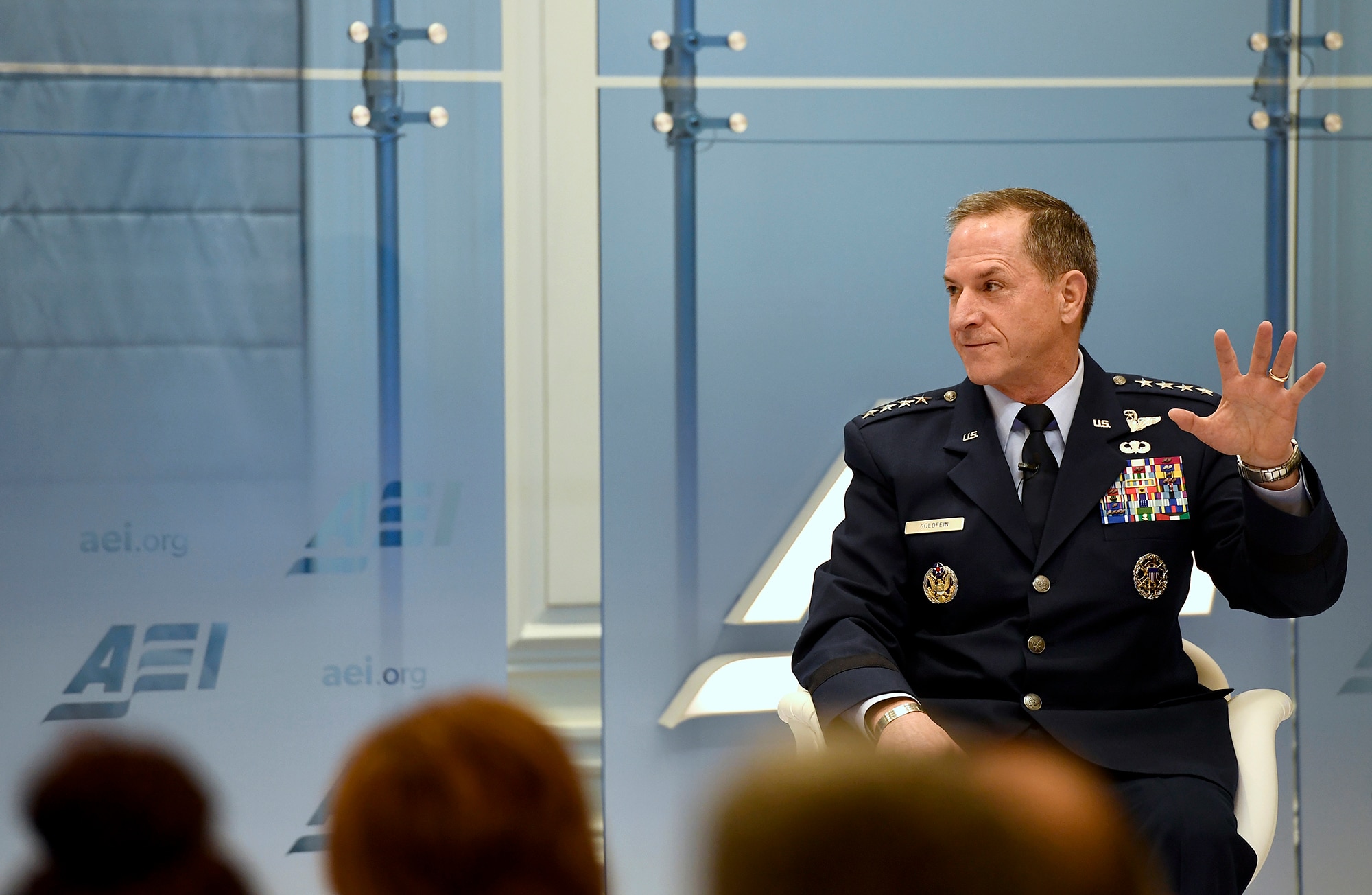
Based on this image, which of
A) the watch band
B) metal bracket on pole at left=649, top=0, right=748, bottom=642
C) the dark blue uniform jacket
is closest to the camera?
the watch band

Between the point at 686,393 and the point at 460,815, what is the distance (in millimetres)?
2285

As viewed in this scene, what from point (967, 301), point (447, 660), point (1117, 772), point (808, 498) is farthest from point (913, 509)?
point (447, 660)

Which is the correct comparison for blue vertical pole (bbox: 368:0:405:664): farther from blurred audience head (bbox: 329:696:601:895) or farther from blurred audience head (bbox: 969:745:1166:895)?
blurred audience head (bbox: 969:745:1166:895)

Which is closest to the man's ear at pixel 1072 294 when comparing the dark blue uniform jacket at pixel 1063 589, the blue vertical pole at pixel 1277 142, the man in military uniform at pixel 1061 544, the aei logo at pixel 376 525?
the man in military uniform at pixel 1061 544

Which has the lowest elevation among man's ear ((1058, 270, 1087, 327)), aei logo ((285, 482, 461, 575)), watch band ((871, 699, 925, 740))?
watch band ((871, 699, 925, 740))

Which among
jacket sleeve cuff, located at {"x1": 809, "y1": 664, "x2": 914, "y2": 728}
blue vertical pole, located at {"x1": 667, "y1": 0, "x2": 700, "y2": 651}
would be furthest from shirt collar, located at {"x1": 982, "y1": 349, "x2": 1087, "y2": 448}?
blue vertical pole, located at {"x1": 667, "y1": 0, "x2": 700, "y2": 651}

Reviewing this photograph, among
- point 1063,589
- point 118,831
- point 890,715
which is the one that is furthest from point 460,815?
point 1063,589

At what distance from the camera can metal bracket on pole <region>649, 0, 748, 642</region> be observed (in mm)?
2883

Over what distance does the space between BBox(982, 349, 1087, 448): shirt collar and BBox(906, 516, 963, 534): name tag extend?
0.52 feet

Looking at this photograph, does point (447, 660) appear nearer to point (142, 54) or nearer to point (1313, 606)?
point (142, 54)

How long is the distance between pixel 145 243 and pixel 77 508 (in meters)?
0.56

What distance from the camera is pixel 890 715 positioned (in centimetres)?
177

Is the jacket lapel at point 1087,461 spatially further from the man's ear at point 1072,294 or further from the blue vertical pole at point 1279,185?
the blue vertical pole at point 1279,185

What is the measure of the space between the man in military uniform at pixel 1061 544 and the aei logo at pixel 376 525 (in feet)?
3.40
